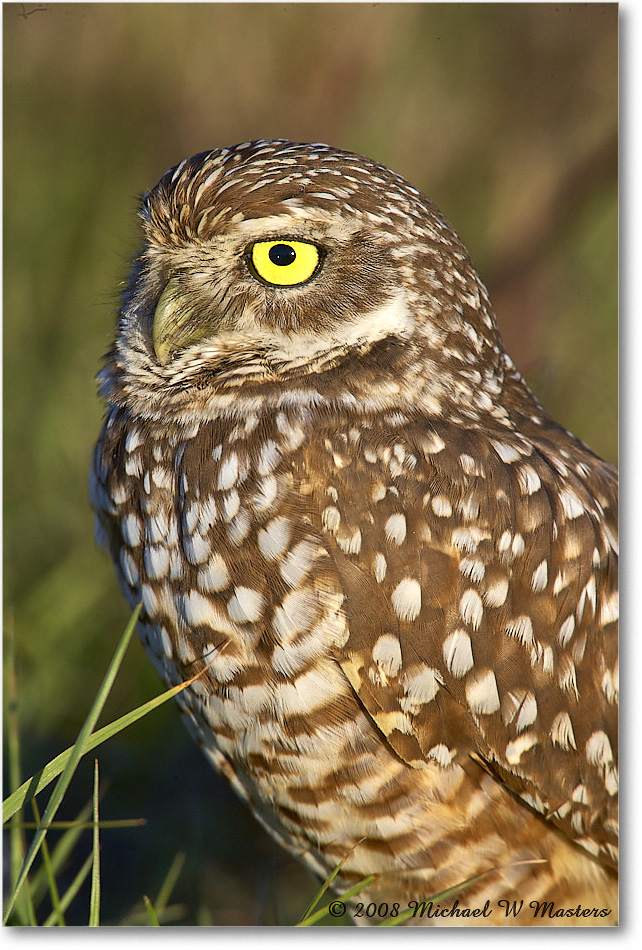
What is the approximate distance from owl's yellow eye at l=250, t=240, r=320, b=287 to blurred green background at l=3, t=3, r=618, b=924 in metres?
0.51

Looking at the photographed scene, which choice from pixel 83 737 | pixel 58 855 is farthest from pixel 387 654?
pixel 58 855

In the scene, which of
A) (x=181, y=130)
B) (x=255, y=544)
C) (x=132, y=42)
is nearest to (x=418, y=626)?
(x=255, y=544)

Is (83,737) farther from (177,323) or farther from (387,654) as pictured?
(177,323)

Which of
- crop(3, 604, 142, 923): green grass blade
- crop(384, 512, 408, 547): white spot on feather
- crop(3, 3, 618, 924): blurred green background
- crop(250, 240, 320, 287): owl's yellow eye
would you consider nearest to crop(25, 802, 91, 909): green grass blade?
crop(3, 3, 618, 924): blurred green background

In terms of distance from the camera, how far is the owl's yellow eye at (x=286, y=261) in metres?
1.73

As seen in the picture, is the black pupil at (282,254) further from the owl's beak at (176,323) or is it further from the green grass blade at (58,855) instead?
the green grass blade at (58,855)

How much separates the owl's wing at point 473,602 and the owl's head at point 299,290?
0.18 meters

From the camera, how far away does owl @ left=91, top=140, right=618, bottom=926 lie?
1654mm

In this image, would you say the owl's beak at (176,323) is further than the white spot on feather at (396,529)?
Yes

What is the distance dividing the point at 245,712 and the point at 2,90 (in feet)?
5.58

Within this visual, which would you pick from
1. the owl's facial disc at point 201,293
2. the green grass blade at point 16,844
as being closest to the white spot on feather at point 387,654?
the owl's facial disc at point 201,293

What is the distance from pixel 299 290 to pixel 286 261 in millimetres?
66

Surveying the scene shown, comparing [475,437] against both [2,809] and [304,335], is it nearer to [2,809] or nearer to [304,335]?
[304,335]

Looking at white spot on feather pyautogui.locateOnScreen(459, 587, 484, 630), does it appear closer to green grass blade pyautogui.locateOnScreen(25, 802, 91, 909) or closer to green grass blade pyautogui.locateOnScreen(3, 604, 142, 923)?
green grass blade pyautogui.locateOnScreen(3, 604, 142, 923)
